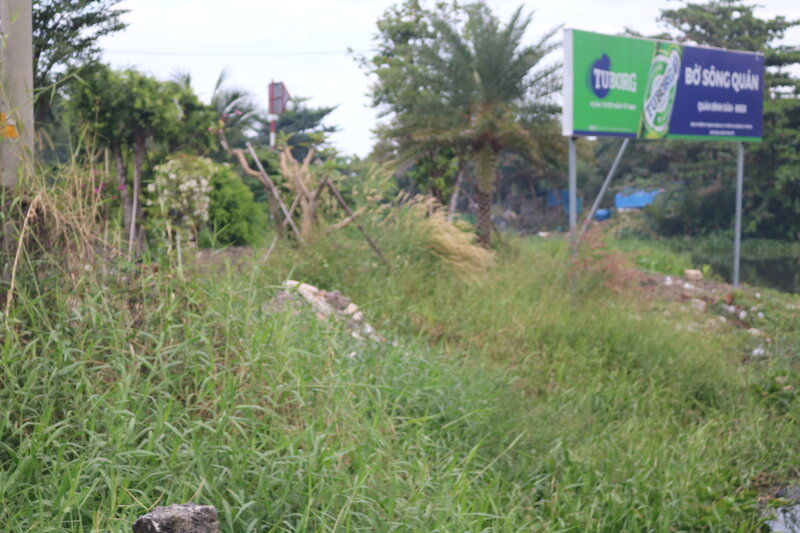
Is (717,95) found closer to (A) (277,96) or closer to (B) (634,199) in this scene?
(A) (277,96)

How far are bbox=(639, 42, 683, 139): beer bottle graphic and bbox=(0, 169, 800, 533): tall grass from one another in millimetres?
5175

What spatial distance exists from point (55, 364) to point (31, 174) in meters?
0.93

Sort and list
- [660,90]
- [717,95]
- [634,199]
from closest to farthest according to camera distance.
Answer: [660,90], [717,95], [634,199]

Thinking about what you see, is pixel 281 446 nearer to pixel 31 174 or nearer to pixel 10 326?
pixel 10 326

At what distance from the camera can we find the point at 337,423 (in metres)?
3.35

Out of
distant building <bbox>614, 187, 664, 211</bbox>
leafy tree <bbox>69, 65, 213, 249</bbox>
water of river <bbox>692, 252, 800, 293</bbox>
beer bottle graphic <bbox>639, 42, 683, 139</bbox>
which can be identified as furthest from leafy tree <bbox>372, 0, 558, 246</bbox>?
distant building <bbox>614, 187, 664, 211</bbox>

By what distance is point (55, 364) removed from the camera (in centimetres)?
305

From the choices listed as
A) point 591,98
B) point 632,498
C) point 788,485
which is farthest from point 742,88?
point 632,498

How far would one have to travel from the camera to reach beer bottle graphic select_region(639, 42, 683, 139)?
34.8 feet

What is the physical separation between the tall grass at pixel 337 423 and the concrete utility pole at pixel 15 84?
1.54 ft

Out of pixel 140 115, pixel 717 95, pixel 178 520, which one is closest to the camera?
pixel 178 520

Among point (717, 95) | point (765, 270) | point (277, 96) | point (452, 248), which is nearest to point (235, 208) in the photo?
point (452, 248)

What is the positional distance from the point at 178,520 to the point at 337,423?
1.40 metres

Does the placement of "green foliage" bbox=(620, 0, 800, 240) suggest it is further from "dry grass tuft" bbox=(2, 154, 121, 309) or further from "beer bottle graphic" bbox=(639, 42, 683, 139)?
"dry grass tuft" bbox=(2, 154, 121, 309)
